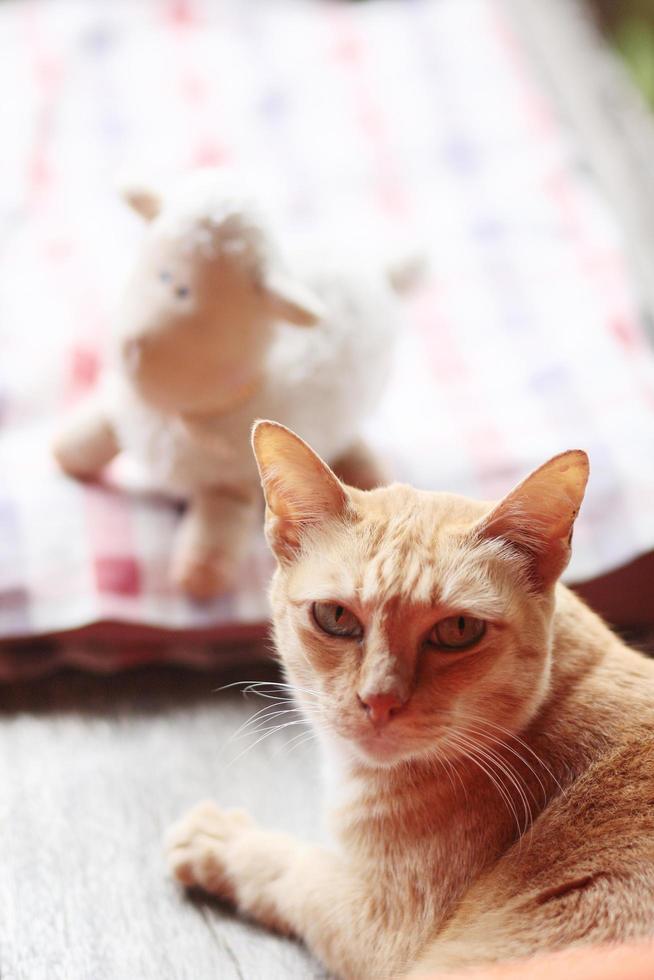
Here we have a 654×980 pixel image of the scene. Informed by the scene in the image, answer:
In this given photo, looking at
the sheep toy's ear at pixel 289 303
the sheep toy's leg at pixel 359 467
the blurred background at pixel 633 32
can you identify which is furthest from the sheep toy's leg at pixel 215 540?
the blurred background at pixel 633 32

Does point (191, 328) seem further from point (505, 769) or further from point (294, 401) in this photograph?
point (505, 769)

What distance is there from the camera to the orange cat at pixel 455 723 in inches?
36.5

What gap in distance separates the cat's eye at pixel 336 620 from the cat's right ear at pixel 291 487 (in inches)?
3.0

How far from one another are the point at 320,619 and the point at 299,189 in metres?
1.20

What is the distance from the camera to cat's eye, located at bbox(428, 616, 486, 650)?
3.12ft

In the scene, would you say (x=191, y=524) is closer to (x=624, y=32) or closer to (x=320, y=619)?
(x=320, y=619)

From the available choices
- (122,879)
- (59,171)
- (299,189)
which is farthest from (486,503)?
(59,171)

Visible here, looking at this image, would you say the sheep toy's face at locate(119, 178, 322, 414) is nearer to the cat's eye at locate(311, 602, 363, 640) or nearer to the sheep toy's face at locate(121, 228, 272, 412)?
the sheep toy's face at locate(121, 228, 272, 412)

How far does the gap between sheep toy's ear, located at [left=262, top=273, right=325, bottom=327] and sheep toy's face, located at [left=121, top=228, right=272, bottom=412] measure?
0.6 inches

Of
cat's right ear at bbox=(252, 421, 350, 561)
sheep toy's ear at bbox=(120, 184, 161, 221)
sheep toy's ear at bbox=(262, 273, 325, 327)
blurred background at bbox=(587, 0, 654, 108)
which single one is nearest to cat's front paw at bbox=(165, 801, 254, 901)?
cat's right ear at bbox=(252, 421, 350, 561)

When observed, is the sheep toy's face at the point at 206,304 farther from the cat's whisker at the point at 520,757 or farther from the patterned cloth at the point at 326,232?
the cat's whisker at the point at 520,757

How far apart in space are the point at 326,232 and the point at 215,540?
1.87ft

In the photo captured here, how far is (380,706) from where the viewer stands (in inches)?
36.3

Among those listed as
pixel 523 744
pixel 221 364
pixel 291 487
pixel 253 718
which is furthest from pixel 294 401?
pixel 523 744
